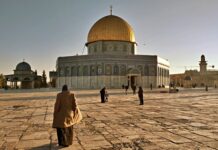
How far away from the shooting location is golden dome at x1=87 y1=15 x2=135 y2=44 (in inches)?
2020

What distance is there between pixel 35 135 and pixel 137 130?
2552 mm

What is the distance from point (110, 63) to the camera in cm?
4916

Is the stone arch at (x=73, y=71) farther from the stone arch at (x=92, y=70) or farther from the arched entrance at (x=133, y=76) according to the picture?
the arched entrance at (x=133, y=76)

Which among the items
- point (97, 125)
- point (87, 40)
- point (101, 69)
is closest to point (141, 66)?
point (101, 69)

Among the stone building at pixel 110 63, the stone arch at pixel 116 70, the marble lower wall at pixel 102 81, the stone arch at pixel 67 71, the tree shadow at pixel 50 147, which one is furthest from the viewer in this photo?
the stone arch at pixel 67 71

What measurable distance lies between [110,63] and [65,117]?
144ft

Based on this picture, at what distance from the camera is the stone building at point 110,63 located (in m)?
49.2

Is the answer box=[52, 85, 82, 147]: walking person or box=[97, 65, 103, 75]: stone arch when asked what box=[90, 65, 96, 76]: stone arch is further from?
box=[52, 85, 82, 147]: walking person

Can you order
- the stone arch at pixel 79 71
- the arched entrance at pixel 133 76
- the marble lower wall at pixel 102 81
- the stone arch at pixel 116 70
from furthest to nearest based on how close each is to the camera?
the stone arch at pixel 79 71
the arched entrance at pixel 133 76
the stone arch at pixel 116 70
the marble lower wall at pixel 102 81

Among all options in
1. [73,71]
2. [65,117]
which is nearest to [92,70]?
[73,71]

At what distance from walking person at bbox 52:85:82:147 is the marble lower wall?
42556 millimetres

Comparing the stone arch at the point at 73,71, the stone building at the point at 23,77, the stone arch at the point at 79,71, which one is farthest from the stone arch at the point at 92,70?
the stone building at the point at 23,77

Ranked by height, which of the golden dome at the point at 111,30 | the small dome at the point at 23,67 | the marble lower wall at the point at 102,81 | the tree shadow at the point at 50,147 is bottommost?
the tree shadow at the point at 50,147

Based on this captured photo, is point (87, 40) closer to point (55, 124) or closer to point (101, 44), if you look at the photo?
point (101, 44)
